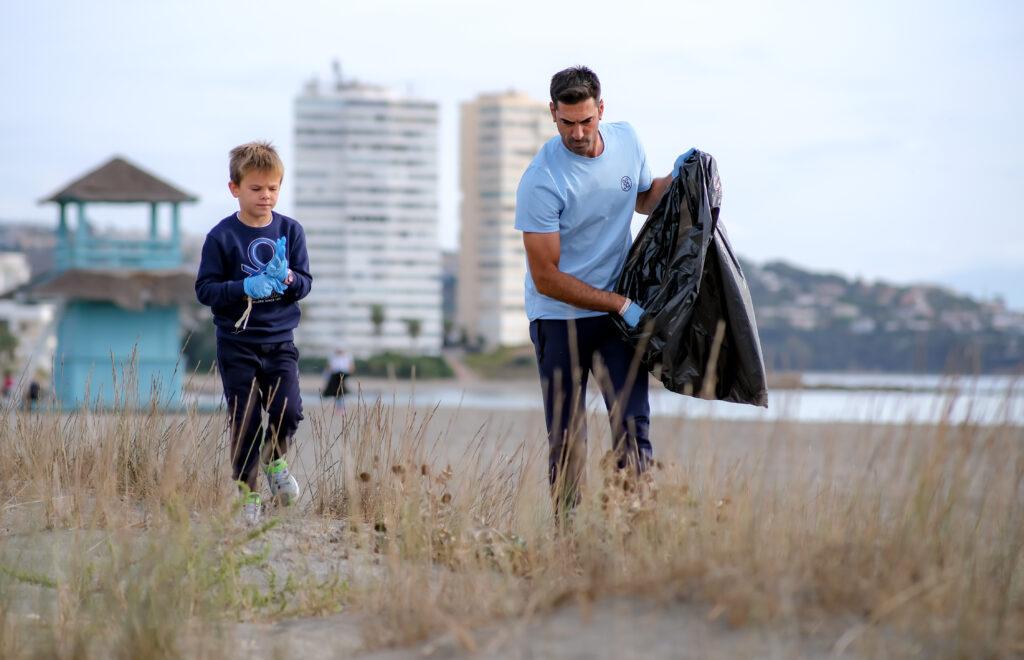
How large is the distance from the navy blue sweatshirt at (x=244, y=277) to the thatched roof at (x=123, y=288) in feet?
65.1

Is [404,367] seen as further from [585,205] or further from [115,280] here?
[585,205]

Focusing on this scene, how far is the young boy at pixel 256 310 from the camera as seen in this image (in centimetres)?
463

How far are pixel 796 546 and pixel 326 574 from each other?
1598 millimetres

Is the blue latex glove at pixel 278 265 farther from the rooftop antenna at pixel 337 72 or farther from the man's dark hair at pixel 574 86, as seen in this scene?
the rooftop antenna at pixel 337 72

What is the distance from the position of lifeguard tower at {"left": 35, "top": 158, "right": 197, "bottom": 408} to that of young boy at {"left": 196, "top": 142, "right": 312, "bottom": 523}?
65.3ft

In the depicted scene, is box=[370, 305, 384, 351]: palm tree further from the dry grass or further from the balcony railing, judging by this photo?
the dry grass

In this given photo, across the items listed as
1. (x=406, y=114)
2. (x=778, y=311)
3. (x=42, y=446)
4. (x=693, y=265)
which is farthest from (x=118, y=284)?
(x=778, y=311)

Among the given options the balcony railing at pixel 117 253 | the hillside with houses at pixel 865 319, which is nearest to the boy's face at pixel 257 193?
the balcony railing at pixel 117 253

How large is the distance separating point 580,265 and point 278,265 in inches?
45.4

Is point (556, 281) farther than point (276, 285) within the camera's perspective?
No

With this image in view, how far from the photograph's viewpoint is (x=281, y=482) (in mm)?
4703

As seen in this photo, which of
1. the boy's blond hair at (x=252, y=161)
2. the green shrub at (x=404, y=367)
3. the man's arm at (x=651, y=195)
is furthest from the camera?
the green shrub at (x=404, y=367)

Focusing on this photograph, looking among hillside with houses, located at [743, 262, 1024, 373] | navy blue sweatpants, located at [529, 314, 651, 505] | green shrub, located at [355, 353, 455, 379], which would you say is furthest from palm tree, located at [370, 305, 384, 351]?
navy blue sweatpants, located at [529, 314, 651, 505]

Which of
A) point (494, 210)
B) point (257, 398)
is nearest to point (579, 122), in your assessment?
point (257, 398)
